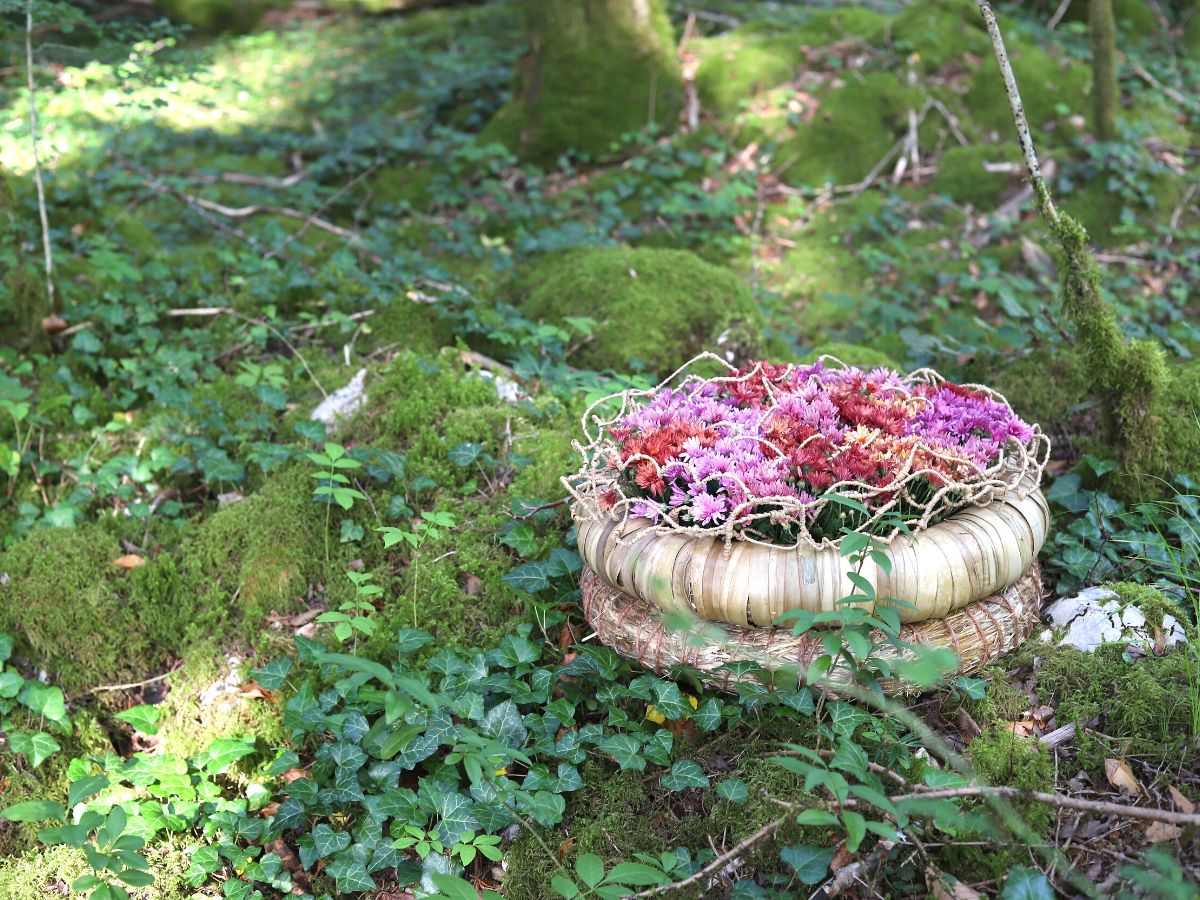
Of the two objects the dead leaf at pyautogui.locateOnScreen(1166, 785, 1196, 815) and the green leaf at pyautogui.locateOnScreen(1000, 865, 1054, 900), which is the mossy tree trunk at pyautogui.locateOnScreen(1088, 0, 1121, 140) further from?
the green leaf at pyautogui.locateOnScreen(1000, 865, 1054, 900)

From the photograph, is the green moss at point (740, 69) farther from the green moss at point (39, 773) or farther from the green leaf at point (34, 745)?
the green leaf at point (34, 745)

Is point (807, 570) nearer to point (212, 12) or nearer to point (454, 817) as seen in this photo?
point (454, 817)

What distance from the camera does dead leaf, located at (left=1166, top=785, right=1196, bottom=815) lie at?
87.6 inches

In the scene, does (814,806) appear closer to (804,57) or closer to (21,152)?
(804,57)

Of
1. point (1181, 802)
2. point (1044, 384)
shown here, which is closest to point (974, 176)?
point (1044, 384)

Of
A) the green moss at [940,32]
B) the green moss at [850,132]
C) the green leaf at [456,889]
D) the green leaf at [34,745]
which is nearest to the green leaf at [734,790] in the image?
the green leaf at [456,889]

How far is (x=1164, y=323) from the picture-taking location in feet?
17.9

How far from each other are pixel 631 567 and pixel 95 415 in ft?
9.87

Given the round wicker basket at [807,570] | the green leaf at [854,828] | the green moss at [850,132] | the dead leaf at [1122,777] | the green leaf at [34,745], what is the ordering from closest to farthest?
the green leaf at [854,828]
the dead leaf at [1122,777]
the round wicker basket at [807,570]
the green leaf at [34,745]
the green moss at [850,132]

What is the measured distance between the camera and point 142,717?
3.01 meters

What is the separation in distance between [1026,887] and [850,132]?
6.50m

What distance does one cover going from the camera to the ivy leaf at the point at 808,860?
2.21 m

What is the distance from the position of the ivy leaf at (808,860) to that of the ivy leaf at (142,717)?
214cm

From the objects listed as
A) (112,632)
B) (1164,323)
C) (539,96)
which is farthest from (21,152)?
(1164,323)
